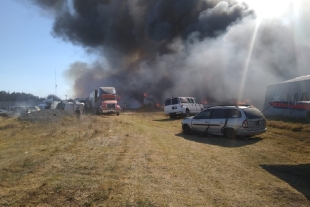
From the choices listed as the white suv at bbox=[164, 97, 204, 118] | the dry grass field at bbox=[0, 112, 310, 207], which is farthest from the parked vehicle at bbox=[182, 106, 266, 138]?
the white suv at bbox=[164, 97, 204, 118]

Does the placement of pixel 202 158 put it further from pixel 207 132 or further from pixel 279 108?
pixel 279 108

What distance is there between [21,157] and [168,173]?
4.42 metres

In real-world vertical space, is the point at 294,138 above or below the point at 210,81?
below

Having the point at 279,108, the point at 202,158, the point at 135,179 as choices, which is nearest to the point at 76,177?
the point at 135,179

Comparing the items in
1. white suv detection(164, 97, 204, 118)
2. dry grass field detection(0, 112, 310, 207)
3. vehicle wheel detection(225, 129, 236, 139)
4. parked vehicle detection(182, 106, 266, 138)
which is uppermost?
white suv detection(164, 97, 204, 118)

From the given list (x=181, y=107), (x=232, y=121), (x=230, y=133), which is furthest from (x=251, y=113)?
(x=181, y=107)

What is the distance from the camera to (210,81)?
37188mm

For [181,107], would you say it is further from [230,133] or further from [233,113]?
[230,133]

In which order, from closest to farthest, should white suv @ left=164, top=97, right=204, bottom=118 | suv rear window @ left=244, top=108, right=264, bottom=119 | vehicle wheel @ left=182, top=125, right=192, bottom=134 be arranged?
suv rear window @ left=244, top=108, right=264, bottom=119, vehicle wheel @ left=182, top=125, right=192, bottom=134, white suv @ left=164, top=97, right=204, bottom=118

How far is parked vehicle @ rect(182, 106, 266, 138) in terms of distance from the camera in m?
11.9

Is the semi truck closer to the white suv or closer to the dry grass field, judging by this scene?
the white suv

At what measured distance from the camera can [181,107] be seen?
2412 centimetres

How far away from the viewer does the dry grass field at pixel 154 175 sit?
4879 millimetres

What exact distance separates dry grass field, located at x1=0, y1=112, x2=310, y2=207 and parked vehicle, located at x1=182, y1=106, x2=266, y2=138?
1454mm
